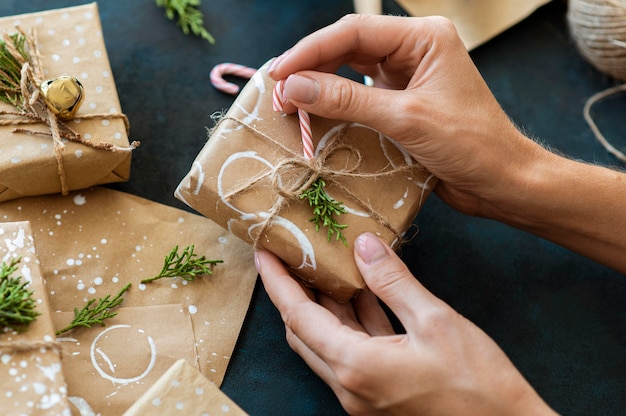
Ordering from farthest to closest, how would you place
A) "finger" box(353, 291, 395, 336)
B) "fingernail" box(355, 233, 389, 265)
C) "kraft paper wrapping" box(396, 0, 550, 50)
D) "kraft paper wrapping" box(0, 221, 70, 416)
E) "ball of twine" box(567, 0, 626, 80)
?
"kraft paper wrapping" box(396, 0, 550, 50), "ball of twine" box(567, 0, 626, 80), "finger" box(353, 291, 395, 336), "fingernail" box(355, 233, 389, 265), "kraft paper wrapping" box(0, 221, 70, 416)

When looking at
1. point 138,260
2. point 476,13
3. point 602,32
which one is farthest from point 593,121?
point 138,260

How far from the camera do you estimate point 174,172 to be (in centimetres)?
120

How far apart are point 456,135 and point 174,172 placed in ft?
1.79

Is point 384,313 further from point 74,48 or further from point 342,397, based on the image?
point 74,48

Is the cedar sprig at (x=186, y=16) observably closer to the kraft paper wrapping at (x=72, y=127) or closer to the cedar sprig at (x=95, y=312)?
the kraft paper wrapping at (x=72, y=127)

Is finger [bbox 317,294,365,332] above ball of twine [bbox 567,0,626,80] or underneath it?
underneath

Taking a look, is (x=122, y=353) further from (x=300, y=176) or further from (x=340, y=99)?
(x=340, y=99)

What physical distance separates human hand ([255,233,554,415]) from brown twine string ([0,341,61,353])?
33cm

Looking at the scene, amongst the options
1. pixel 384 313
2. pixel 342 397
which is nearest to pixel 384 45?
pixel 384 313

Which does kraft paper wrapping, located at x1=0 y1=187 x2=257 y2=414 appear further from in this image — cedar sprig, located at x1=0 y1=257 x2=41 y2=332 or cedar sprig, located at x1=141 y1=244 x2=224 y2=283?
→ cedar sprig, located at x1=0 y1=257 x2=41 y2=332

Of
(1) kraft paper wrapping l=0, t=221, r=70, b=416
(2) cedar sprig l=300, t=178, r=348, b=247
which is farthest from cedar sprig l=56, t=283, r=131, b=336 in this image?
(2) cedar sprig l=300, t=178, r=348, b=247

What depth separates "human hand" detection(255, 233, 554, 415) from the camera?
85 cm

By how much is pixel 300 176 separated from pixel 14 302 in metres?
0.44

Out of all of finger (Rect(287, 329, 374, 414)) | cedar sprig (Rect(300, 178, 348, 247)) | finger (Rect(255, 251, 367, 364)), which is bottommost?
finger (Rect(287, 329, 374, 414))
